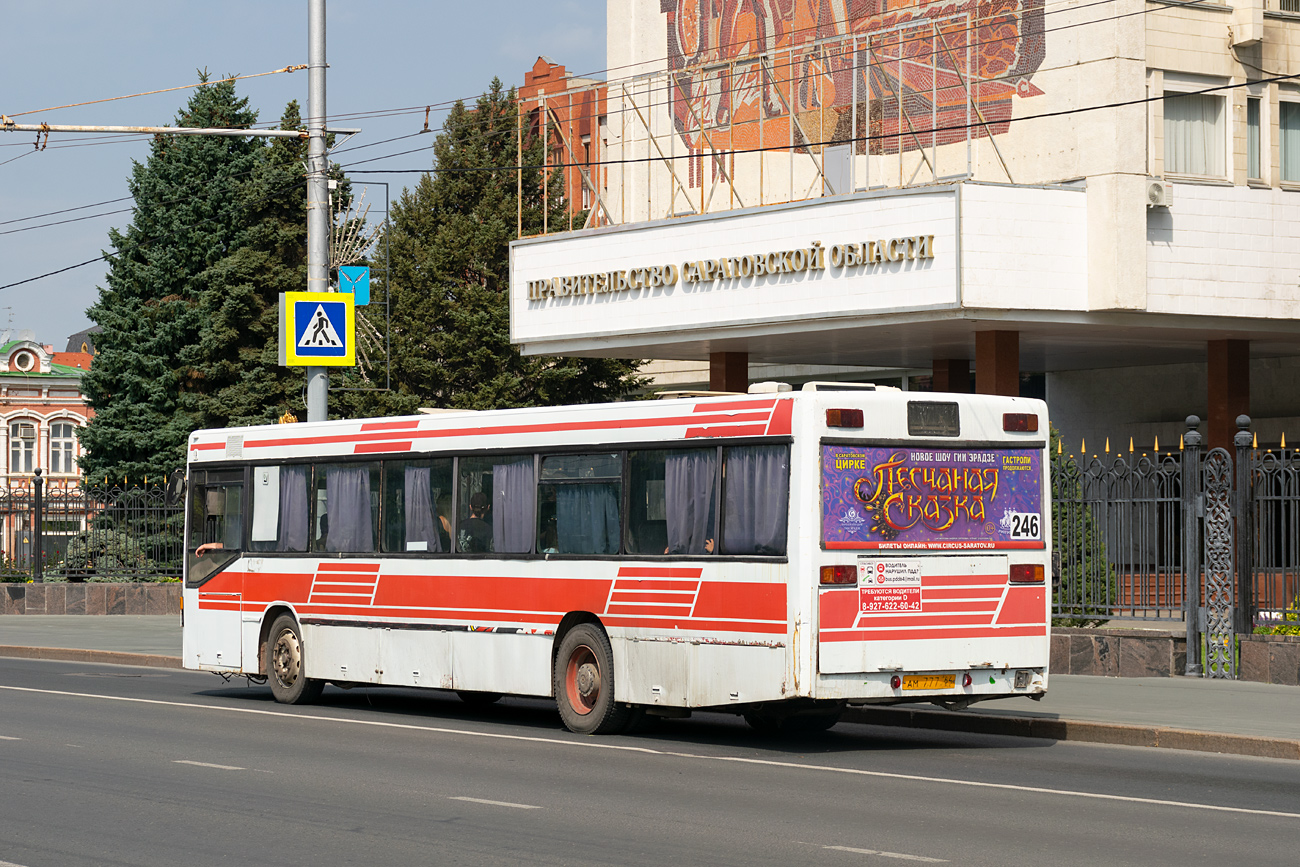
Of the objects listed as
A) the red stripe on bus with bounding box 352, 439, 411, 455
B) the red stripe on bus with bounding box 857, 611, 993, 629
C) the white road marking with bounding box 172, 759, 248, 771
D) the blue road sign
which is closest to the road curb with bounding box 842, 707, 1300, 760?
the red stripe on bus with bounding box 857, 611, 993, 629

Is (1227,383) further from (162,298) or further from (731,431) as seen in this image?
(162,298)

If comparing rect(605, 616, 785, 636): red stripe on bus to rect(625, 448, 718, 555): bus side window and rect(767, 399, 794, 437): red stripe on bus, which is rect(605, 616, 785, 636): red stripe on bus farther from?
rect(767, 399, 794, 437): red stripe on bus

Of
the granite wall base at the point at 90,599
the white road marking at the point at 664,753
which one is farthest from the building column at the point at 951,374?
the white road marking at the point at 664,753

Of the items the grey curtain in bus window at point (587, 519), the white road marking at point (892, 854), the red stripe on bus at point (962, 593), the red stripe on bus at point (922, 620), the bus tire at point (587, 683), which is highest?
the grey curtain in bus window at point (587, 519)

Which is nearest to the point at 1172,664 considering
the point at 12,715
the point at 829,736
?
the point at 829,736

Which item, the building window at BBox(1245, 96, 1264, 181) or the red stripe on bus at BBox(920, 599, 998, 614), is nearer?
the red stripe on bus at BBox(920, 599, 998, 614)

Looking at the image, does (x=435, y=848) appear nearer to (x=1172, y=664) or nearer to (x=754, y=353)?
(x=1172, y=664)

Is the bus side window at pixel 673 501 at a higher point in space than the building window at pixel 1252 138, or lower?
lower

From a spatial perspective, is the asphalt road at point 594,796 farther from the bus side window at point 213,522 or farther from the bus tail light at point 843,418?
the bus side window at point 213,522

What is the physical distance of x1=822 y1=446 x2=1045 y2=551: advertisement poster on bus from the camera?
45.7 feet

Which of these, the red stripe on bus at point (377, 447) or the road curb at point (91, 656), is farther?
the road curb at point (91, 656)

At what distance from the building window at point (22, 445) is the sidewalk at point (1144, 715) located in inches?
2917

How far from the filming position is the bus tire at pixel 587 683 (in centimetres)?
1524

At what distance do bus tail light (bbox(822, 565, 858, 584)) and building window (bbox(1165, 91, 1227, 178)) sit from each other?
748 inches
